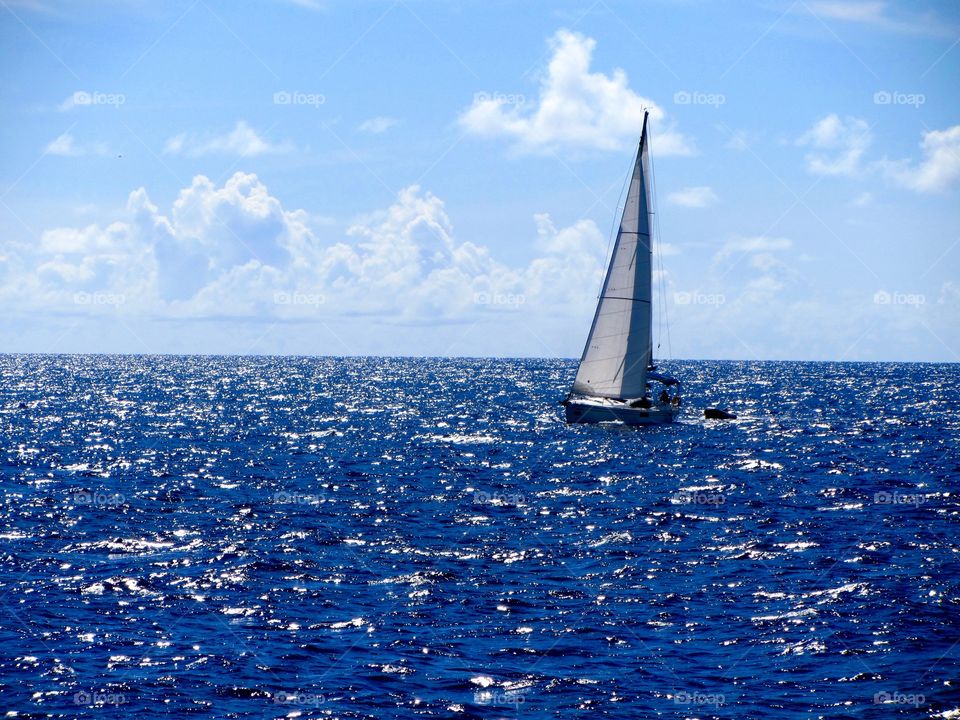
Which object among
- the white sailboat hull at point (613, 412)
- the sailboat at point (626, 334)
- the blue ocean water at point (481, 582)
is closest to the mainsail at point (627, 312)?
the sailboat at point (626, 334)

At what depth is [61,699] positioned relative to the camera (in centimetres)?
2205

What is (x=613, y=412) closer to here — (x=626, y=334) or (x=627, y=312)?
(x=626, y=334)

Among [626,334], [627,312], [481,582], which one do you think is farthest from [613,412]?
[481,582]

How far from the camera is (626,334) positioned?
7525cm

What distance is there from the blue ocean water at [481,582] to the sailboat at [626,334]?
836 centimetres

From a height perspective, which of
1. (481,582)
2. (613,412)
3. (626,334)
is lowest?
(481,582)

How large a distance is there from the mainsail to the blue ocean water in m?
8.83

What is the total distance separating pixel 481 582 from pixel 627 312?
1808 inches

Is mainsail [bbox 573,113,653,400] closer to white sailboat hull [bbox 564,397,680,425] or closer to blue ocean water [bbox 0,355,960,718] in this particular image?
white sailboat hull [bbox 564,397,680,425]

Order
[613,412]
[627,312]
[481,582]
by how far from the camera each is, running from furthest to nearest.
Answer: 1. [613,412]
2. [627,312]
3. [481,582]

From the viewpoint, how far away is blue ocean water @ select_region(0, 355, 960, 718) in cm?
2288

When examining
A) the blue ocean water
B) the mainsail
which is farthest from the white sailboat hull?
the blue ocean water

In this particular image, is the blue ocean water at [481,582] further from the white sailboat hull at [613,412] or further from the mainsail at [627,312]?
the mainsail at [627,312]

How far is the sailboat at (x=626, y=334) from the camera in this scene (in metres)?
73.8
